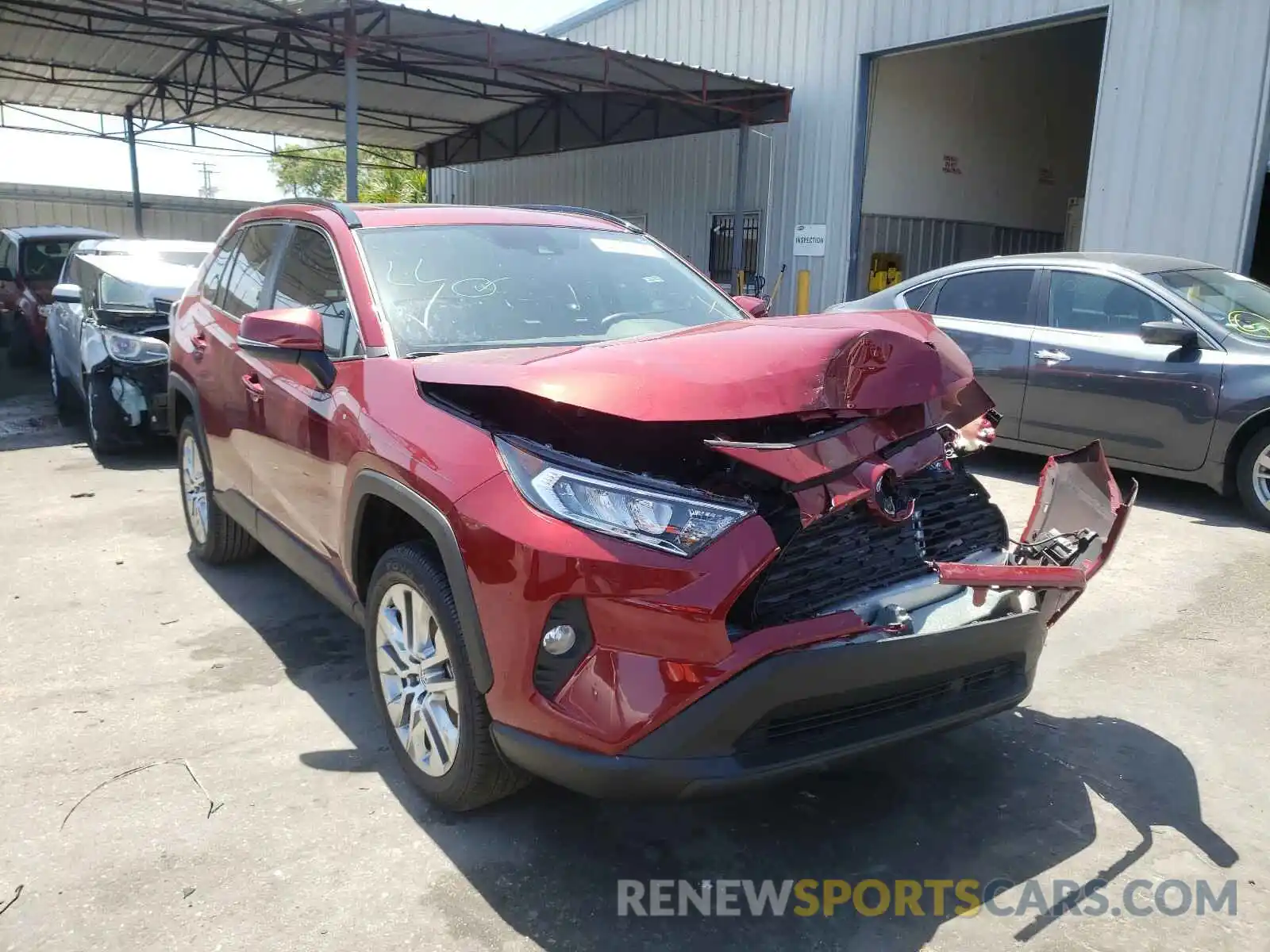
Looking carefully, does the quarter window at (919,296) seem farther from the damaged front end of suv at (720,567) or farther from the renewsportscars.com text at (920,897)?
the renewsportscars.com text at (920,897)

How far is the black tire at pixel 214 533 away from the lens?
4.60 metres

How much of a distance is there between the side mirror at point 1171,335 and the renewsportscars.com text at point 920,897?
164 inches

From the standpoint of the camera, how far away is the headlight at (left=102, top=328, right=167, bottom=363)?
7.12 m

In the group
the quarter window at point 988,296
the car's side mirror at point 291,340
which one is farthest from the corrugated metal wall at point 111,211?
the car's side mirror at point 291,340

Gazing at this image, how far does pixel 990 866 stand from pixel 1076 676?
1420 mm

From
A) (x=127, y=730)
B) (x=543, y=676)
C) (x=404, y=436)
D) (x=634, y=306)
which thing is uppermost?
(x=634, y=306)

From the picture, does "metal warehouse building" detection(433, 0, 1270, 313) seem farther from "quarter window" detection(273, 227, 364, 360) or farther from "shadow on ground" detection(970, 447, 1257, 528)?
"quarter window" detection(273, 227, 364, 360)

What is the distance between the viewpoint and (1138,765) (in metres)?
3.06

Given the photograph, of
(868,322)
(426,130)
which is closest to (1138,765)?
(868,322)

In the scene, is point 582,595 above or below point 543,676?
A: above

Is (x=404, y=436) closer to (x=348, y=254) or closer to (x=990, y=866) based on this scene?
(x=348, y=254)

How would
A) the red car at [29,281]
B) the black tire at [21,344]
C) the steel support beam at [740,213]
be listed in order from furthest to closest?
the steel support beam at [740,213], the black tire at [21,344], the red car at [29,281]

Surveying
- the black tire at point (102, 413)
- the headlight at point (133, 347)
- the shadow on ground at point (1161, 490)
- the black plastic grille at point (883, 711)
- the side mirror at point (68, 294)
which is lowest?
the shadow on ground at point (1161, 490)

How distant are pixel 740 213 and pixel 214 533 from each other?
11043mm
